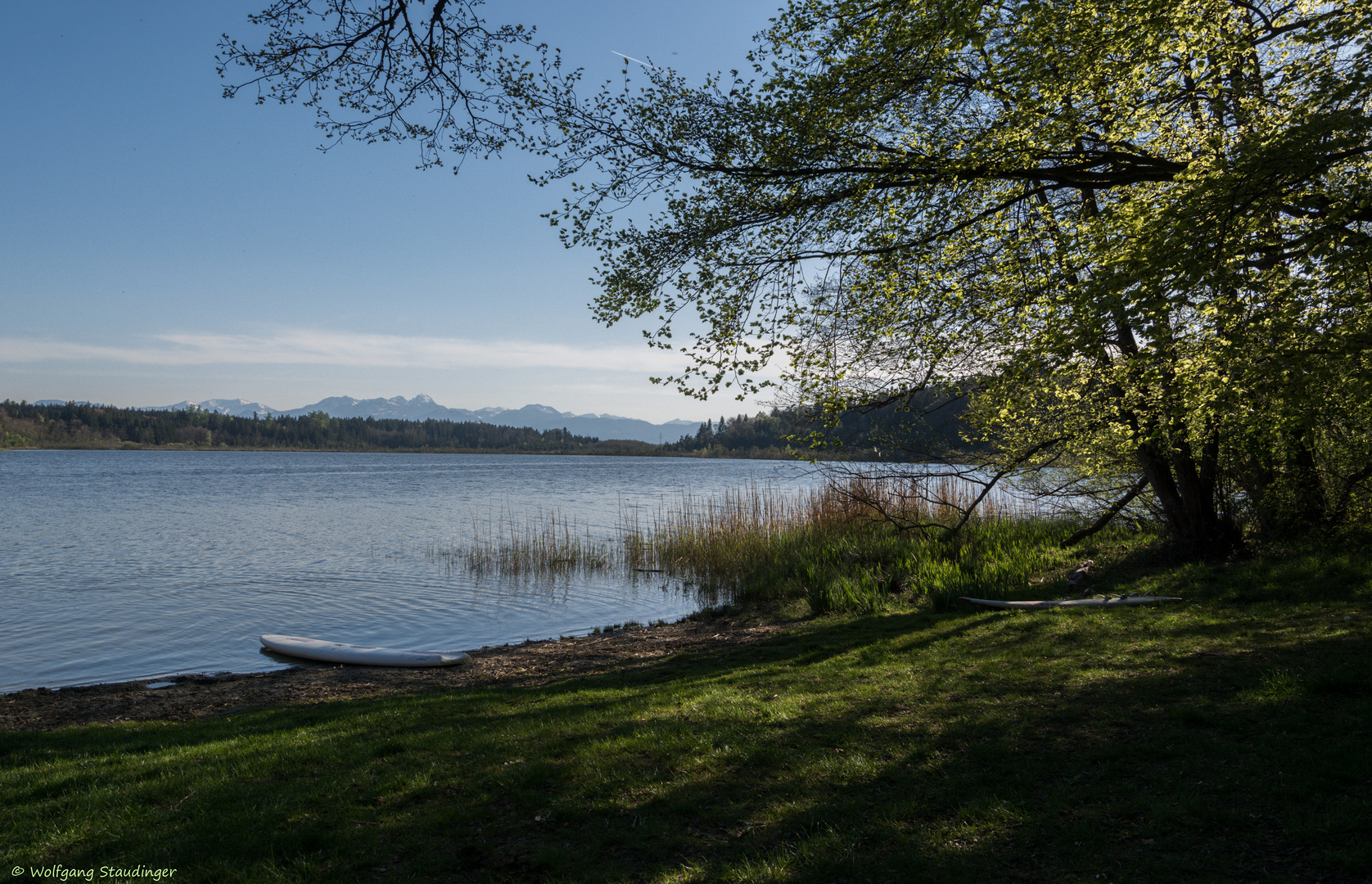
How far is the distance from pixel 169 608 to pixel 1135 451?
19926 millimetres

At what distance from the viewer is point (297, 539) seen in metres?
25.5

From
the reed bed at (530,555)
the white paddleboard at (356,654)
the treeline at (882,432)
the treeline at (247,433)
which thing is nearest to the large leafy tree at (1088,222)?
the treeline at (882,432)

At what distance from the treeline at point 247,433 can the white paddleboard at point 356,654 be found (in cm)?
14733

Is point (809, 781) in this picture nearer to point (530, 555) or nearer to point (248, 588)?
point (248, 588)

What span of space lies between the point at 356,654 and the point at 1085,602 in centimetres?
1134

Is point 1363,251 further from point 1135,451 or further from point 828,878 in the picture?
point 1135,451

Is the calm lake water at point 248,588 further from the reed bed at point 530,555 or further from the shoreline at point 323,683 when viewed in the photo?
the shoreline at point 323,683

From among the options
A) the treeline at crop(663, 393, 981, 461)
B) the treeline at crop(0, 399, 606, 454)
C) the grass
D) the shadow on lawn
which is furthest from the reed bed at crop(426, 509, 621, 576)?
the treeline at crop(0, 399, 606, 454)

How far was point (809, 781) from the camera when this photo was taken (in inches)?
190

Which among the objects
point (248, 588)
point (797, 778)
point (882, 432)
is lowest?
point (248, 588)

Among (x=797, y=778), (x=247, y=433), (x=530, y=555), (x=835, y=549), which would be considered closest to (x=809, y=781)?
(x=797, y=778)

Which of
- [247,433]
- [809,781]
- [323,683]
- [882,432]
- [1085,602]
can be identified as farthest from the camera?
[247,433]

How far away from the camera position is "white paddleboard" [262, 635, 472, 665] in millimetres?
11109

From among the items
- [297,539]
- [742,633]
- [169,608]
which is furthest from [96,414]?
[742,633]
